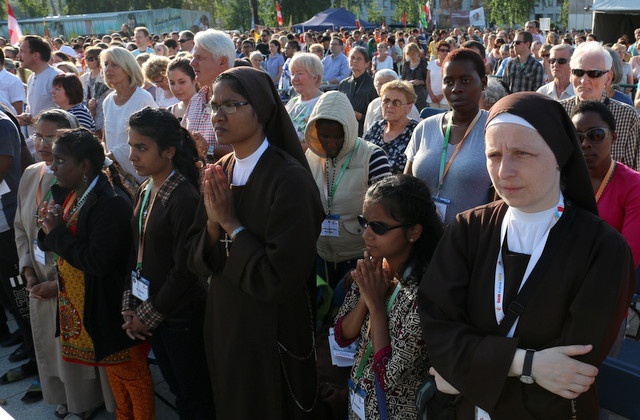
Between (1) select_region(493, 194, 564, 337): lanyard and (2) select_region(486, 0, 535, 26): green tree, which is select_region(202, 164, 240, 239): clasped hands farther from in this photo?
(2) select_region(486, 0, 535, 26): green tree

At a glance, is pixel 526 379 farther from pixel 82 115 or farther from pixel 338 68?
pixel 338 68

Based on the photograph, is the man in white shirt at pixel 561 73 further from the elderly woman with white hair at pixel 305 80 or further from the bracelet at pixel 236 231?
the bracelet at pixel 236 231

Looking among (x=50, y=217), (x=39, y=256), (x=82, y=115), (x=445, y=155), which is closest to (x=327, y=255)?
(x=445, y=155)

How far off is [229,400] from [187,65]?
3.21 metres

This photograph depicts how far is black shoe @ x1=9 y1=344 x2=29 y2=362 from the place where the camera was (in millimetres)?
4465

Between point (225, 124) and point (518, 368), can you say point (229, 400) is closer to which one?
point (225, 124)

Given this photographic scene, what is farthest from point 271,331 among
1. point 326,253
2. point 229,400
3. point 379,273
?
point 326,253

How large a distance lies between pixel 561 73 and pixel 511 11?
162ft

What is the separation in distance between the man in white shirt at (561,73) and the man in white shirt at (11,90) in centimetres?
589

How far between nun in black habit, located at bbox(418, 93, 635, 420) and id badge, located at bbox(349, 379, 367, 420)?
65 cm

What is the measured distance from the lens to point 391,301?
2389 mm

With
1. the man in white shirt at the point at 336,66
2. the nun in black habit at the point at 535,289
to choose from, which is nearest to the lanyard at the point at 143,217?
the nun in black habit at the point at 535,289

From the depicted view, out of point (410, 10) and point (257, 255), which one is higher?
point (410, 10)

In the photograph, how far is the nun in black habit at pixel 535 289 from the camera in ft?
5.55
